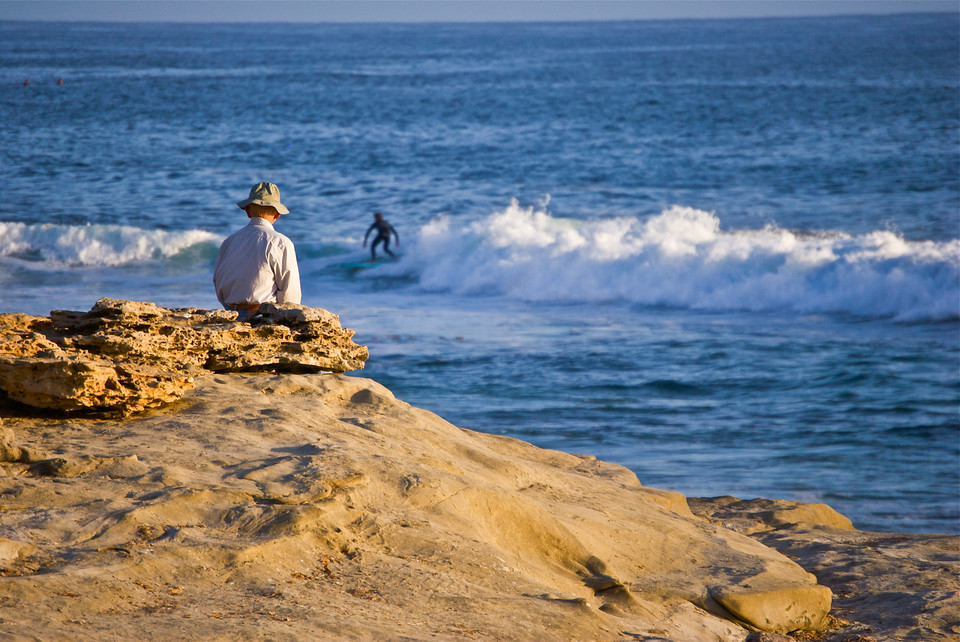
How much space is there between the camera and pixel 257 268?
490 centimetres

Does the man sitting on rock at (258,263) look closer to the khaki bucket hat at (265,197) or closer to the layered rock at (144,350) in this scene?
the khaki bucket hat at (265,197)

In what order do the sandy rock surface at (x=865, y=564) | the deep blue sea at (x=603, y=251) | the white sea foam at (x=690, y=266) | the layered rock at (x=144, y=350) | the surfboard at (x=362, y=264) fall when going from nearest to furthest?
1. the layered rock at (x=144, y=350)
2. the sandy rock surface at (x=865, y=564)
3. the deep blue sea at (x=603, y=251)
4. the white sea foam at (x=690, y=266)
5. the surfboard at (x=362, y=264)

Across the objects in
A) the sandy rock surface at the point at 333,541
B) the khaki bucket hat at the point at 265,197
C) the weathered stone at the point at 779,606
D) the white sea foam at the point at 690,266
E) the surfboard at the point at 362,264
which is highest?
the khaki bucket hat at the point at 265,197

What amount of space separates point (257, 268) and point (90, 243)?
16.9 m

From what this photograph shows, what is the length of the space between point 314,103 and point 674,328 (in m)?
37.1

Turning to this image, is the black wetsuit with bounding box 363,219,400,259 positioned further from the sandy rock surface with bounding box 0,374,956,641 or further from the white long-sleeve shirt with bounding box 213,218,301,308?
the sandy rock surface with bounding box 0,374,956,641

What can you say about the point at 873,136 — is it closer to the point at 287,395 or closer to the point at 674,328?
the point at 674,328

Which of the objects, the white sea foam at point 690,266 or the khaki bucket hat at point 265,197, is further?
the white sea foam at point 690,266

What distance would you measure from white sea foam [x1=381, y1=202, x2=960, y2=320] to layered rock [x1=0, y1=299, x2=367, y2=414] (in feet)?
36.7

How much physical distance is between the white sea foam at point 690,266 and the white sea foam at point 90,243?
541 cm

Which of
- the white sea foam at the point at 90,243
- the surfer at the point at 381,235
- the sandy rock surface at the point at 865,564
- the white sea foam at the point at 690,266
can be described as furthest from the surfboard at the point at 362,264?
the sandy rock surface at the point at 865,564

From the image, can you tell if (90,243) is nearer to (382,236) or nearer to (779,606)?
(382,236)

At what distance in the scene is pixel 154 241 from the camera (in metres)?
20.2

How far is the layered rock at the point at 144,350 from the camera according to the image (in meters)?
3.93
